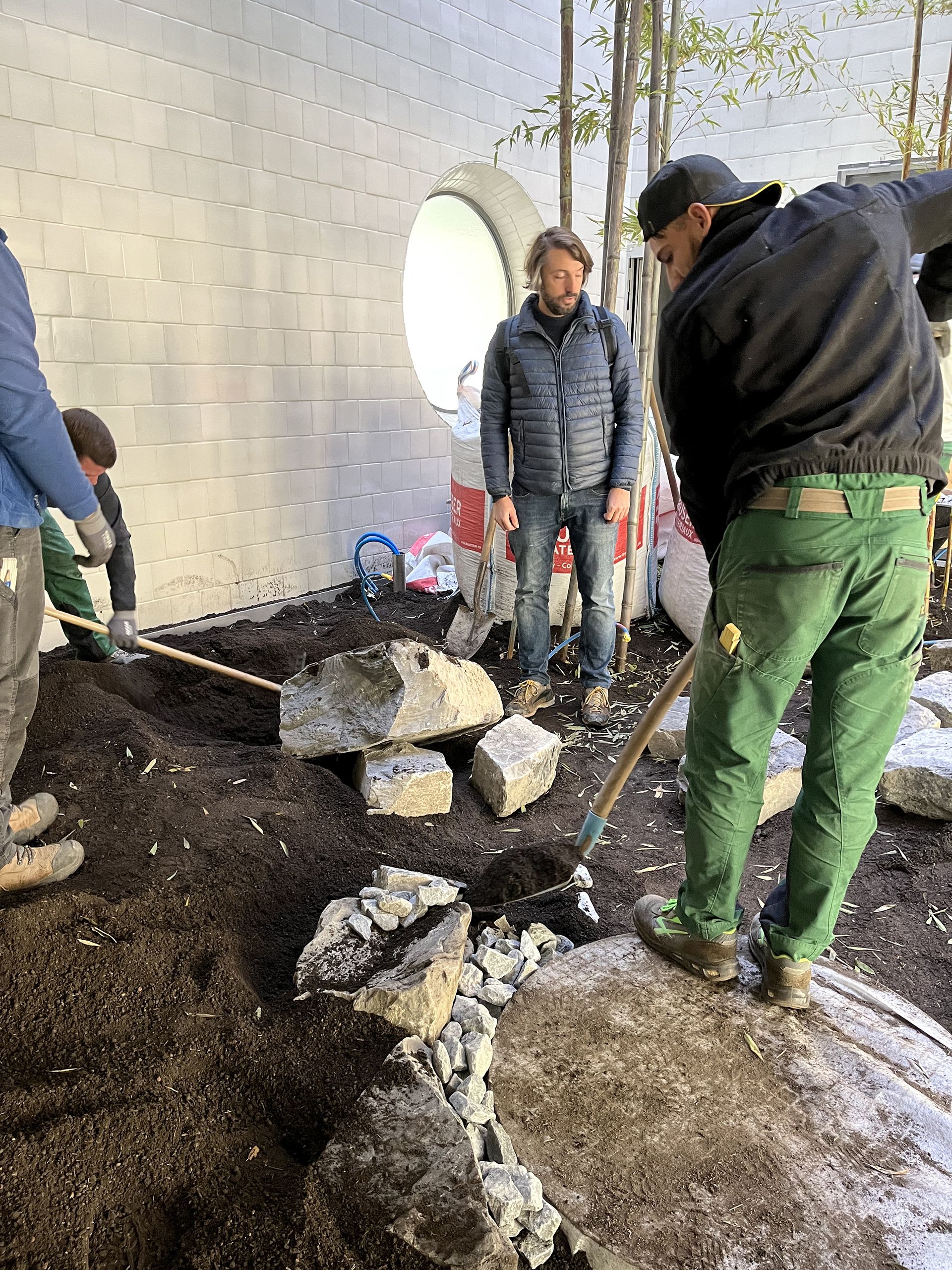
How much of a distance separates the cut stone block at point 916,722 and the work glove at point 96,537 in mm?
2591

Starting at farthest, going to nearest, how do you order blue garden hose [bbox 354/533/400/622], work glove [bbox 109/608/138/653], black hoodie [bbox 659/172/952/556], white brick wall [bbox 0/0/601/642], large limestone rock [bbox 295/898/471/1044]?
blue garden hose [bbox 354/533/400/622] < white brick wall [bbox 0/0/601/642] < work glove [bbox 109/608/138/653] < large limestone rock [bbox 295/898/471/1044] < black hoodie [bbox 659/172/952/556]

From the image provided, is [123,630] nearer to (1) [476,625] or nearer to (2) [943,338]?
(1) [476,625]

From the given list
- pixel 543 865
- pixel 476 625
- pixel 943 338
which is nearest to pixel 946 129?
pixel 943 338

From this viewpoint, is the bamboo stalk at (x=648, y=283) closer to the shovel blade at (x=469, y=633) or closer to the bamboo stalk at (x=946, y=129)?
the shovel blade at (x=469, y=633)

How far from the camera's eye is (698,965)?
5.98 feet

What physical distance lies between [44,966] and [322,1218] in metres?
0.79

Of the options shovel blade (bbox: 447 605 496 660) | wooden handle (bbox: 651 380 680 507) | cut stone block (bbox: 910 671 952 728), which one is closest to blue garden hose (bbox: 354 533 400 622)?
shovel blade (bbox: 447 605 496 660)

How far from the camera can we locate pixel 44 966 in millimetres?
1735

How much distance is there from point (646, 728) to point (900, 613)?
57 centimetres

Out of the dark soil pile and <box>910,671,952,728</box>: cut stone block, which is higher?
<box>910,671,952,728</box>: cut stone block

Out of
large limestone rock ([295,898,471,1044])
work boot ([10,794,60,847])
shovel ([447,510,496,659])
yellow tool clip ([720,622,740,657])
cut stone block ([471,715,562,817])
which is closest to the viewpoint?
yellow tool clip ([720,622,740,657])

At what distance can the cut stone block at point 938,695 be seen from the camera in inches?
130

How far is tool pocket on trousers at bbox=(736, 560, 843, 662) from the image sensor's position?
152 cm

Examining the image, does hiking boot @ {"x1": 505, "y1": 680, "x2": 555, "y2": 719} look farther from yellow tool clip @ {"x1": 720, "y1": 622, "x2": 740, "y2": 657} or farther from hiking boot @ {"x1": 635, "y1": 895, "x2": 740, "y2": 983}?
yellow tool clip @ {"x1": 720, "y1": 622, "x2": 740, "y2": 657}
